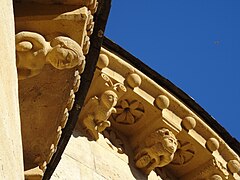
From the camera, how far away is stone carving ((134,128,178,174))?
26.0 feet

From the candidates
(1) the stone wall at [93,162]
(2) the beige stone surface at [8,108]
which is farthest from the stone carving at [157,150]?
(2) the beige stone surface at [8,108]

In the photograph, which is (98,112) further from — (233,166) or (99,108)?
(233,166)

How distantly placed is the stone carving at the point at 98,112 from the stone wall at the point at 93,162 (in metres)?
0.09

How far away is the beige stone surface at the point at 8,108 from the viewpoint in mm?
3697

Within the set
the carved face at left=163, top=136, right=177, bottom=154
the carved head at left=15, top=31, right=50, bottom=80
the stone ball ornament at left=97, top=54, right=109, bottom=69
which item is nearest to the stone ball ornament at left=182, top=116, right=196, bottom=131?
the carved face at left=163, top=136, right=177, bottom=154

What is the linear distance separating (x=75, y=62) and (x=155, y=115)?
9.47ft

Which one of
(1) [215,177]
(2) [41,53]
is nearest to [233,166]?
(1) [215,177]

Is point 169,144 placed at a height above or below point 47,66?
below

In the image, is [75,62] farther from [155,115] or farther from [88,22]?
[155,115]

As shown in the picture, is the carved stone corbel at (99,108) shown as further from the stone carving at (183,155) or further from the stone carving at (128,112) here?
the stone carving at (183,155)

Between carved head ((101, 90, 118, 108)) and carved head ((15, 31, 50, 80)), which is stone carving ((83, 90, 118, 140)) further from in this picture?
carved head ((15, 31, 50, 80))

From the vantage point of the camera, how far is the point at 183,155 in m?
8.29

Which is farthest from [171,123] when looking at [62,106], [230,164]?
[62,106]

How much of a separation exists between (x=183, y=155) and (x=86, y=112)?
114cm
